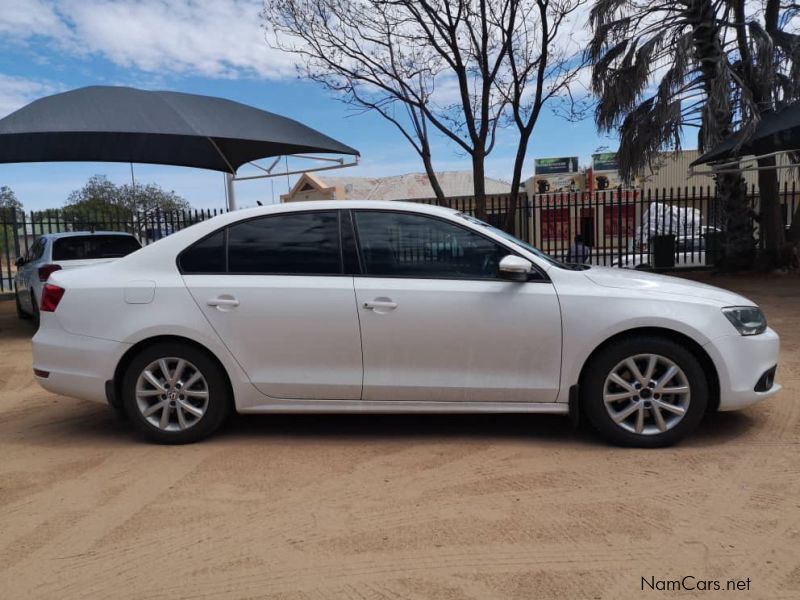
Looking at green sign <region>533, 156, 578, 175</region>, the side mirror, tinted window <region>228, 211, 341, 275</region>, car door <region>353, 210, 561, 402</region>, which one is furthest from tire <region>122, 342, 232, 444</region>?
green sign <region>533, 156, 578, 175</region>

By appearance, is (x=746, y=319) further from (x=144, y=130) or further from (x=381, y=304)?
(x=144, y=130)

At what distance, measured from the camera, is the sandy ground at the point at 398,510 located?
8.65 feet

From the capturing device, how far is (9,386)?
20.6 feet

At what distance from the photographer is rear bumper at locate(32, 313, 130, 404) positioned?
4.20 meters

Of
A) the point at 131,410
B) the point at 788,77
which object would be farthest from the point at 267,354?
the point at 788,77

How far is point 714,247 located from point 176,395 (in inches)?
612

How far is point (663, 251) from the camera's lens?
53.5 ft

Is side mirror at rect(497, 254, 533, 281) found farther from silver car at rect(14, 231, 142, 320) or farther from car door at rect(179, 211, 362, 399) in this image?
silver car at rect(14, 231, 142, 320)

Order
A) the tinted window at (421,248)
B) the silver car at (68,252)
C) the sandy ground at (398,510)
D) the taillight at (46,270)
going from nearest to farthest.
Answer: the sandy ground at (398,510) → the tinted window at (421,248) → the taillight at (46,270) → the silver car at (68,252)

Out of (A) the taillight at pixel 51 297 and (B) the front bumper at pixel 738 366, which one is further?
(A) the taillight at pixel 51 297

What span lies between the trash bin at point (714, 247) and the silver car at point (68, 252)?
1288 centimetres

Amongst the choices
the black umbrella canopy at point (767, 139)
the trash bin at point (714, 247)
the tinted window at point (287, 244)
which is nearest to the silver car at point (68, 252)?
the tinted window at point (287, 244)

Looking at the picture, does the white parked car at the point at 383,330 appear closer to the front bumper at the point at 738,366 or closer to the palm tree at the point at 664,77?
the front bumper at the point at 738,366

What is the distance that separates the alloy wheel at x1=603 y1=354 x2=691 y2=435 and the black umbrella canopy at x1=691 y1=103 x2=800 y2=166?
28.8ft
